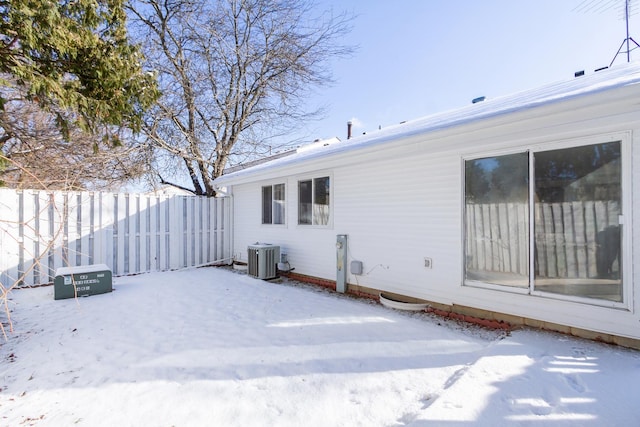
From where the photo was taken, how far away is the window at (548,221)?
3314 millimetres

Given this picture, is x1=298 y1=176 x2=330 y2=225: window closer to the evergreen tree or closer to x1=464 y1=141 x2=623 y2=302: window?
x1=464 y1=141 x2=623 y2=302: window

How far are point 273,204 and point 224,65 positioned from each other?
24.5ft

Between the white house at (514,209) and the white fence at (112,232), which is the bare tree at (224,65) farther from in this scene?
the white house at (514,209)

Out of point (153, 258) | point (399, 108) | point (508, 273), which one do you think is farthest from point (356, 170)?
point (399, 108)

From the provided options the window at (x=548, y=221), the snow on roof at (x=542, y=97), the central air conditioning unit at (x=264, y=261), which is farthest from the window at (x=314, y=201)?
the window at (x=548, y=221)

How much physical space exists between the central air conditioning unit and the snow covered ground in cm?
238

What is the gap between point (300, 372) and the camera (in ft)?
9.57

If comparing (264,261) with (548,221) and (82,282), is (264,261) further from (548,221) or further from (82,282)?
(548,221)

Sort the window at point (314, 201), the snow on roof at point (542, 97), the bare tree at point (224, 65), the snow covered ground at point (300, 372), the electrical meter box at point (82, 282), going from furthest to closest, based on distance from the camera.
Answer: the bare tree at point (224, 65) → the window at point (314, 201) → the electrical meter box at point (82, 282) → the snow on roof at point (542, 97) → the snow covered ground at point (300, 372)

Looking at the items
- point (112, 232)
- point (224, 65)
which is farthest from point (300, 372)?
point (224, 65)

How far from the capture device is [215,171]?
1220cm

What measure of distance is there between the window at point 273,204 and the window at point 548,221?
466 centimetres

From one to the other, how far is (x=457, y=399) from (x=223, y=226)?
8527 millimetres

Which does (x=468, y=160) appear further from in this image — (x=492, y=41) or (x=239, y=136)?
(x=239, y=136)
